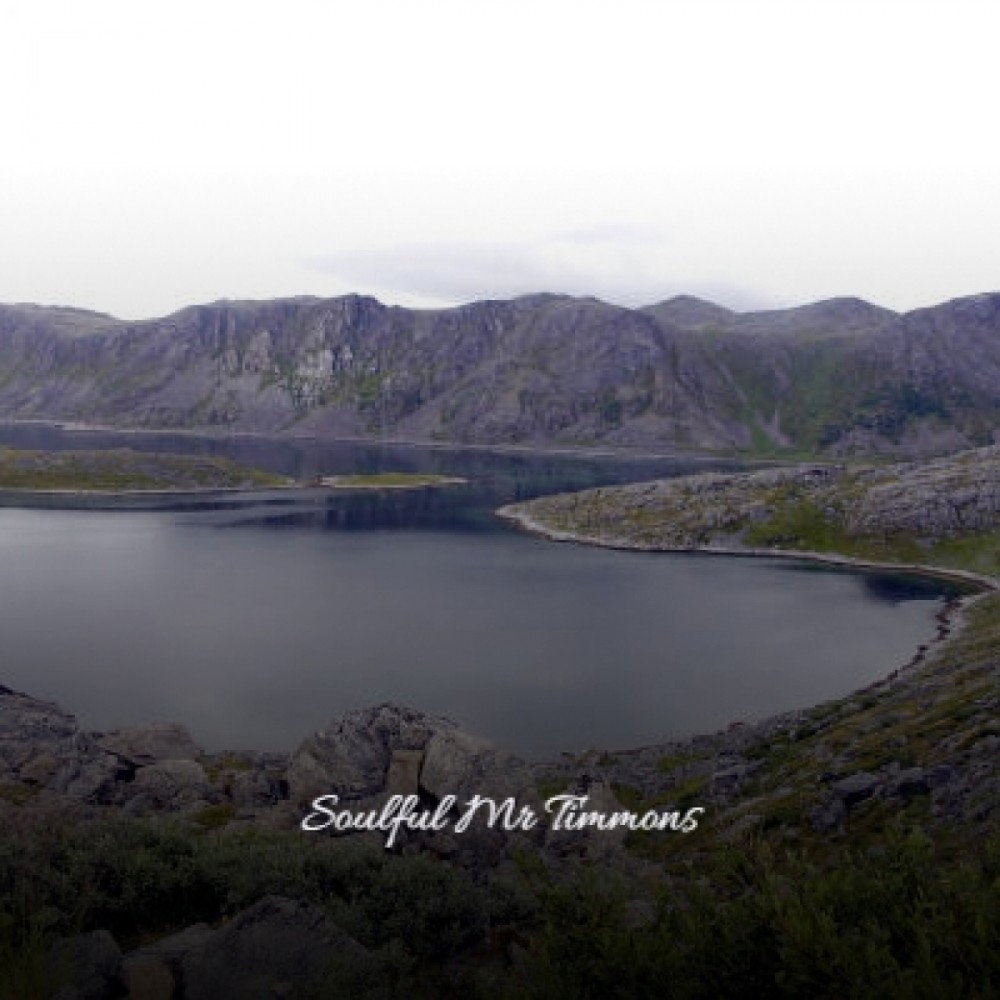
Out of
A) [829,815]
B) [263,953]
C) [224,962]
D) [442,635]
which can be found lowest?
[442,635]

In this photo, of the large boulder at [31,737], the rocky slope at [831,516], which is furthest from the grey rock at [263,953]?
the rocky slope at [831,516]

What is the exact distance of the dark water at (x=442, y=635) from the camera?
72500mm

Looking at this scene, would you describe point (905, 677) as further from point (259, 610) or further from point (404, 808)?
point (259, 610)

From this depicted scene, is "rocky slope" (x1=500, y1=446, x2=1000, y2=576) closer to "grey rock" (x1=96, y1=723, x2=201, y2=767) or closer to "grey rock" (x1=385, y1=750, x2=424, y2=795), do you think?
"grey rock" (x1=385, y1=750, x2=424, y2=795)

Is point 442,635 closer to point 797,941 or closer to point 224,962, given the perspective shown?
point 224,962

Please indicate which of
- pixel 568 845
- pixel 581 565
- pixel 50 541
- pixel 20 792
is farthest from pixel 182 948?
pixel 50 541

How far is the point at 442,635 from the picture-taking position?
9706 centimetres

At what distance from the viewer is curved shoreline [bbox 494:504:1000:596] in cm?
13600

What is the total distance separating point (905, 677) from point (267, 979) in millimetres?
Result: 73500

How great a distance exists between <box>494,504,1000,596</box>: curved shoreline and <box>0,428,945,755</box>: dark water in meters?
5.88

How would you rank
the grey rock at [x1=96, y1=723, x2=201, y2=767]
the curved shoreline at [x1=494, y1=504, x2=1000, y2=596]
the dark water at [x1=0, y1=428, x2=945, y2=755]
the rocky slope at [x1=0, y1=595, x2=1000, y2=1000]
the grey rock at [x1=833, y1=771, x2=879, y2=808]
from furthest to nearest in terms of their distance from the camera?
the curved shoreline at [x1=494, y1=504, x2=1000, y2=596] < the dark water at [x1=0, y1=428, x2=945, y2=755] < the grey rock at [x1=96, y1=723, x2=201, y2=767] < the grey rock at [x1=833, y1=771, x2=879, y2=808] < the rocky slope at [x1=0, y1=595, x2=1000, y2=1000]

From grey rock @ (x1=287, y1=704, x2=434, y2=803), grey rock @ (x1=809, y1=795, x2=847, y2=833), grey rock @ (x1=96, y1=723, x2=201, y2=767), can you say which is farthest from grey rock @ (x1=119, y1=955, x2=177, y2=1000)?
grey rock @ (x1=96, y1=723, x2=201, y2=767)

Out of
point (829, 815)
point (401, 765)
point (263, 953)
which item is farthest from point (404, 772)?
point (263, 953)

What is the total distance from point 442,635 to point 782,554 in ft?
284
